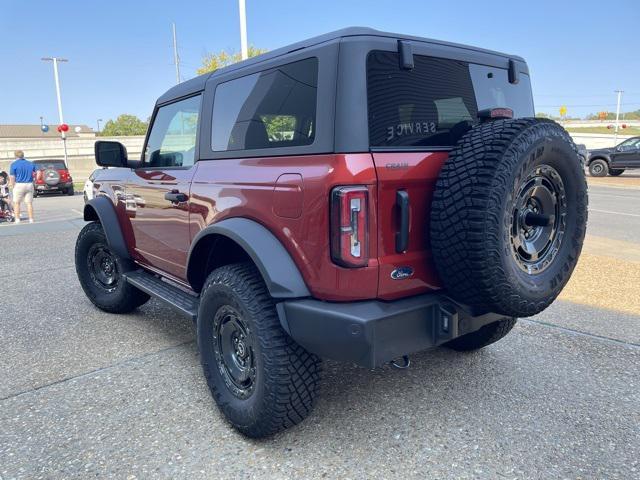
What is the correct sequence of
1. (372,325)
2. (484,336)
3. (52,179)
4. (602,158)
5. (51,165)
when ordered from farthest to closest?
(602,158) → (51,165) → (52,179) → (484,336) → (372,325)

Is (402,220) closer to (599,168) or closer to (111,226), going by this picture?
Answer: (111,226)

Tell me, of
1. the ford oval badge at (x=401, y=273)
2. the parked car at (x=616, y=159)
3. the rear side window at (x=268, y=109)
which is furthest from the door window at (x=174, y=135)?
the parked car at (x=616, y=159)

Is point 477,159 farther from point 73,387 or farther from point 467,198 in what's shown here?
point 73,387

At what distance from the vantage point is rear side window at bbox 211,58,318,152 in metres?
2.37

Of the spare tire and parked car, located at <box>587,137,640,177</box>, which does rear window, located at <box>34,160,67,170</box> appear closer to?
the spare tire

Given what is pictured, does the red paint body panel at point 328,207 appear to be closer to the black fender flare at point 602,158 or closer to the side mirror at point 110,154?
the side mirror at point 110,154

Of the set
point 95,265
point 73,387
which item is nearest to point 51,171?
point 95,265

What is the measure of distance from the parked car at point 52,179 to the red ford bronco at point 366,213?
770 inches

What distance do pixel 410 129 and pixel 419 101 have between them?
0.18 m

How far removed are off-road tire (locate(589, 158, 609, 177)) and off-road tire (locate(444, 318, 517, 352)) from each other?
21244 mm

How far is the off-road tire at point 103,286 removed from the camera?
4395mm

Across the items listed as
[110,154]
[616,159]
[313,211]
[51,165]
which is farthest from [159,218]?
[616,159]

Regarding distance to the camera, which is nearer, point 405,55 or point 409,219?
point 409,219

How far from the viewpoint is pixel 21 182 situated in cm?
1166
